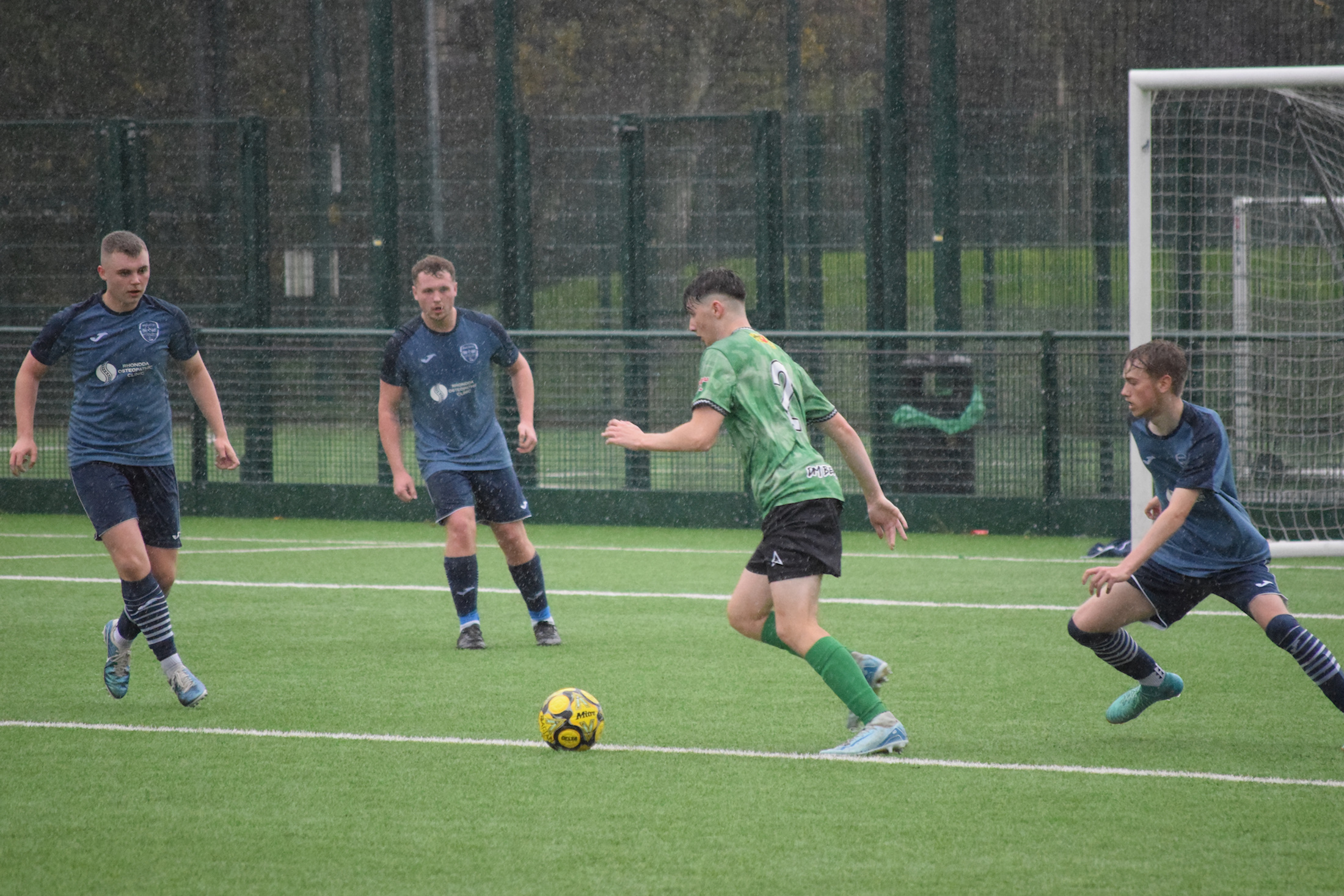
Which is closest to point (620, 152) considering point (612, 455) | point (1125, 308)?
point (612, 455)

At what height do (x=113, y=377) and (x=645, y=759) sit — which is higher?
(x=113, y=377)

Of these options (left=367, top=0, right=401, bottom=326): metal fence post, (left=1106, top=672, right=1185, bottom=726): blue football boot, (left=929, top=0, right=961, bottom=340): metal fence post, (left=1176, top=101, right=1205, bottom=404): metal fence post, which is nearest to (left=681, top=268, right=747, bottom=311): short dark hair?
(left=1106, top=672, right=1185, bottom=726): blue football boot

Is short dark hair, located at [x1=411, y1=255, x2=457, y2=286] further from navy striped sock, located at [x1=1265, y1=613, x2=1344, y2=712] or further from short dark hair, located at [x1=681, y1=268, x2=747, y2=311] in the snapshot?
navy striped sock, located at [x1=1265, y1=613, x2=1344, y2=712]

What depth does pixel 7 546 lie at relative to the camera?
13242 millimetres

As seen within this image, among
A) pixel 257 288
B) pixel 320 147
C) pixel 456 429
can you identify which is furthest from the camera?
pixel 320 147

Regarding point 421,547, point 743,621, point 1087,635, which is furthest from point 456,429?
point 421,547

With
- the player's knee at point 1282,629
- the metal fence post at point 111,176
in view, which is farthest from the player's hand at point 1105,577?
the metal fence post at point 111,176

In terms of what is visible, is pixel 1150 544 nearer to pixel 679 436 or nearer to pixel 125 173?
pixel 679 436

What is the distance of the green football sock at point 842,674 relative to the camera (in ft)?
19.2

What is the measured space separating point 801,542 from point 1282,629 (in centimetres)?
177

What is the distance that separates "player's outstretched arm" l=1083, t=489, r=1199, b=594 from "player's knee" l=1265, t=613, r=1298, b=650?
49cm

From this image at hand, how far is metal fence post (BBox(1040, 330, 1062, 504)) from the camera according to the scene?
44.4ft

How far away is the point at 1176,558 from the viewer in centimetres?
618

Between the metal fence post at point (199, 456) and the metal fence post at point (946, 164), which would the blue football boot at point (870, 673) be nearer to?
the metal fence post at point (946, 164)
